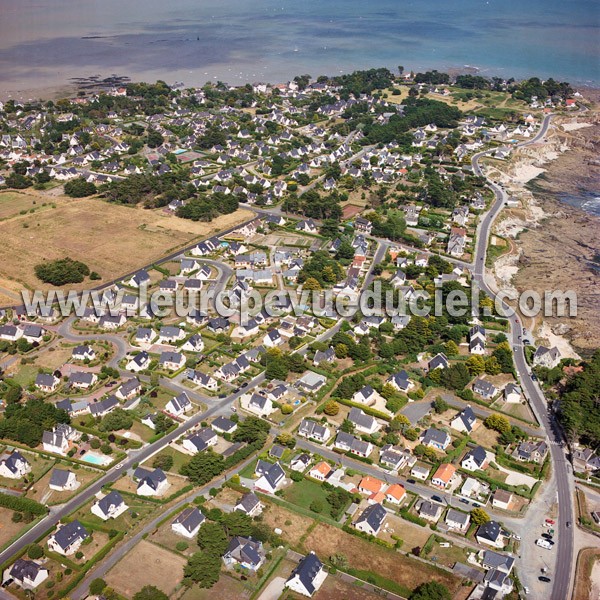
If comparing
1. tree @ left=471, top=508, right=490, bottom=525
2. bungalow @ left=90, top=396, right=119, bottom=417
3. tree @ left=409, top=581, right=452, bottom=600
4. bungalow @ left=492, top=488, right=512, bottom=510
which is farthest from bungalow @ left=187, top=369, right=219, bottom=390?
tree @ left=409, top=581, right=452, bottom=600

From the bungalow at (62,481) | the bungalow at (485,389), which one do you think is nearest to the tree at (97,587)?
the bungalow at (62,481)

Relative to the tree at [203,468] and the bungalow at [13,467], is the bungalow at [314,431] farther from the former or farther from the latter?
the bungalow at [13,467]

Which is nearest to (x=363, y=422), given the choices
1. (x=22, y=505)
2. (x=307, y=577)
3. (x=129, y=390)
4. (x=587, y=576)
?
(x=307, y=577)

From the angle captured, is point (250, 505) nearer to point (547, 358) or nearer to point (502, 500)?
point (502, 500)

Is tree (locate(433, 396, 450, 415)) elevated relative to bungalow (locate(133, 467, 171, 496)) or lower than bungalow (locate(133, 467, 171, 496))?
elevated

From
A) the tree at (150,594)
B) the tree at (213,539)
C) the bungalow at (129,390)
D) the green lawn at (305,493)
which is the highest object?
the bungalow at (129,390)

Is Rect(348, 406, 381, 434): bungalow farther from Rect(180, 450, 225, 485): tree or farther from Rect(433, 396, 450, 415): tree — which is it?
Rect(180, 450, 225, 485): tree
